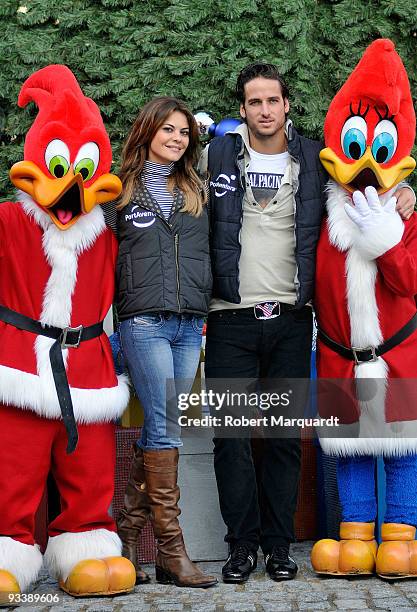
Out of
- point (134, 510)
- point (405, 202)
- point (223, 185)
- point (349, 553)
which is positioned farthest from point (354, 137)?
point (134, 510)

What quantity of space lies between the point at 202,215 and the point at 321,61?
2.00 m

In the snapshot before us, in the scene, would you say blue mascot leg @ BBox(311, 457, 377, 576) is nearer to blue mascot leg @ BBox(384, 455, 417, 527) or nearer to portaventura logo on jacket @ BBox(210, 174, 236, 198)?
blue mascot leg @ BBox(384, 455, 417, 527)

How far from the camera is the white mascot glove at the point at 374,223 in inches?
161

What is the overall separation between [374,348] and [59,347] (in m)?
1.35

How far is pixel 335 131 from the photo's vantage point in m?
4.30

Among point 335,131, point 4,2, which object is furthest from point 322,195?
point 4,2

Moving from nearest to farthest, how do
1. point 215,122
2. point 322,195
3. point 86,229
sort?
point 86,229, point 322,195, point 215,122

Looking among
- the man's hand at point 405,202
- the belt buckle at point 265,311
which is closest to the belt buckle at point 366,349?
the belt buckle at point 265,311

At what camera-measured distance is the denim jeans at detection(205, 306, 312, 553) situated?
4258 millimetres

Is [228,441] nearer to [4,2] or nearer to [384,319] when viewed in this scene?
[384,319]

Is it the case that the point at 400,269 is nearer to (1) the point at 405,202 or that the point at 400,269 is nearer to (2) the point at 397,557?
(1) the point at 405,202

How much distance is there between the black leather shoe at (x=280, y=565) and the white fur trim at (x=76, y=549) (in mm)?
658

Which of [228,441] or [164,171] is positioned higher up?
A: [164,171]

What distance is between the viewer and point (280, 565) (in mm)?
4199
